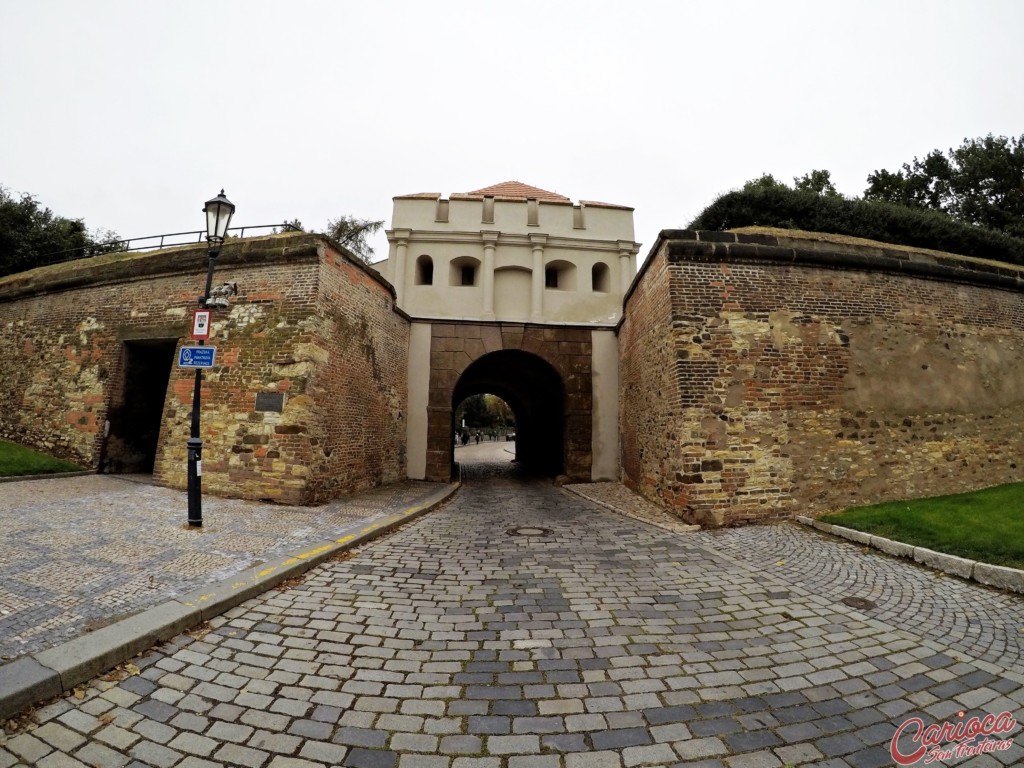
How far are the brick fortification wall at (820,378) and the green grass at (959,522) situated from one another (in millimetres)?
798

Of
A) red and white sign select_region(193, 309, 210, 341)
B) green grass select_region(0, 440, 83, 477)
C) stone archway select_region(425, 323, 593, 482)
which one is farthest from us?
stone archway select_region(425, 323, 593, 482)

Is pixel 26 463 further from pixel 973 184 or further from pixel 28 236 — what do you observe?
pixel 973 184

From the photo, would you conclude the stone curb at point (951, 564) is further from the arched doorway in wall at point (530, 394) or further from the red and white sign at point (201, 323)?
the red and white sign at point (201, 323)

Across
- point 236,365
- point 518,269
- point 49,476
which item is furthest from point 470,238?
point 49,476

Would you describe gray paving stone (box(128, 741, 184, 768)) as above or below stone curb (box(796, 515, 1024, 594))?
below

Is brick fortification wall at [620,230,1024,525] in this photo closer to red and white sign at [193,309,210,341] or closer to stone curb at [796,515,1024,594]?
stone curb at [796,515,1024,594]

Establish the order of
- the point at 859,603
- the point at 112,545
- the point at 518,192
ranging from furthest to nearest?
the point at 518,192
the point at 112,545
the point at 859,603

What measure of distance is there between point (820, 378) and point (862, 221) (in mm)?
8560

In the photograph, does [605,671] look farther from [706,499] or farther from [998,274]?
[998,274]

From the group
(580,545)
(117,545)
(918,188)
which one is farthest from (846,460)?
(918,188)

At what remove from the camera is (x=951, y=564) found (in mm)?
5328

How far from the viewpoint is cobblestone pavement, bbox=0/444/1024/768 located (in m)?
2.34

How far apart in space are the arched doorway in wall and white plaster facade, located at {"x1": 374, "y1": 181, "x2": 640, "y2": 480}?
58.0 inches

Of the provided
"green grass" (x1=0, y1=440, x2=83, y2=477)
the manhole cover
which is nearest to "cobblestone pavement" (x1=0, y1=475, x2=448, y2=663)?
"green grass" (x1=0, y1=440, x2=83, y2=477)
